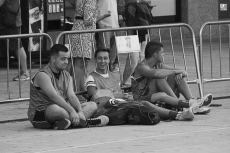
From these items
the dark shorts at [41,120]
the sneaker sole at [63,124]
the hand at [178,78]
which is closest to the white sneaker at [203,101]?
the hand at [178,78]

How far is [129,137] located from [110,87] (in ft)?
5.00

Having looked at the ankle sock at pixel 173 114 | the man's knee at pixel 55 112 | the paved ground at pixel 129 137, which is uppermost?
the man's knee at pixel 55 112

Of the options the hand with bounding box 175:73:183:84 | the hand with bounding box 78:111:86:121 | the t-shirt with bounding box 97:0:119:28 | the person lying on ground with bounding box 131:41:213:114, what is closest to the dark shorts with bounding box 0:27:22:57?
the t-shirt with bounding box 97:0:119:28

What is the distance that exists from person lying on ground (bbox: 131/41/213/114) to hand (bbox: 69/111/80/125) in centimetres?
118

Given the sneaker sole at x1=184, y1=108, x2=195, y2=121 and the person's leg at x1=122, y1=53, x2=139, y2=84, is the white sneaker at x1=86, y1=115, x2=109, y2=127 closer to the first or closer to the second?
the sneaker sole at x1=184, y1=108, x2=195, y2=121

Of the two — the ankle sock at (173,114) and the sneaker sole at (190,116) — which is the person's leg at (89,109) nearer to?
the ankle sock at (173,114)

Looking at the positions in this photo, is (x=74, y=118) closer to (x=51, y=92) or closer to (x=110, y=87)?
(x=51, y=92)

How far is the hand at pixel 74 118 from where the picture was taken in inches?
293

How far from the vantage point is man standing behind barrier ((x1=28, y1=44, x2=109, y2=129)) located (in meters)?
7.47

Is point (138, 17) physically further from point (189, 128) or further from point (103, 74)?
Answer: point (189, 128)

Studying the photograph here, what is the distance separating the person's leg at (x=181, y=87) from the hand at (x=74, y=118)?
5.31 ft

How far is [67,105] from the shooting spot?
7.51m

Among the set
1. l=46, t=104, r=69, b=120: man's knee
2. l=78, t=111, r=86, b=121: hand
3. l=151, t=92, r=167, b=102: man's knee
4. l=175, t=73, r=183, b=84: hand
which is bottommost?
l=78, t=111, r=86, b=121: hand

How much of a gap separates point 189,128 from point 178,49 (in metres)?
9.12
